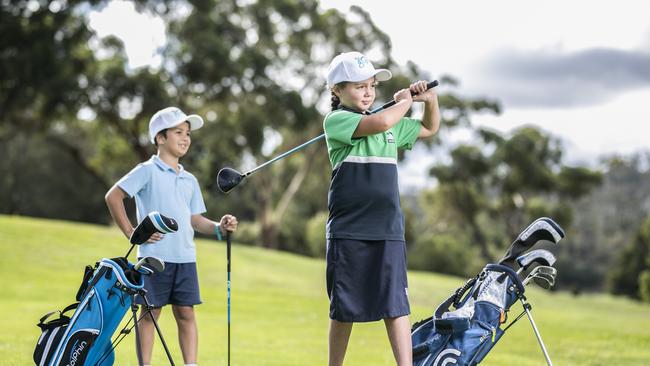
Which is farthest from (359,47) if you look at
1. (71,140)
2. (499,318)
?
(499,318)

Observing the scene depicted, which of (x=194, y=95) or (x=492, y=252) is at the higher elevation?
(x=194, y=95)

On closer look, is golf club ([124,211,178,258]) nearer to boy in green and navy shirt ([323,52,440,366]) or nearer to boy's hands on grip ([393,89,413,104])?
boy in green and navy shirt ([323,52,440,366])

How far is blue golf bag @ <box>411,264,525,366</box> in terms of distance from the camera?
467 cm

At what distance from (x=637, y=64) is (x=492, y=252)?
32332 millimetres

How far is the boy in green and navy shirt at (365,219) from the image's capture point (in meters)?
4.56

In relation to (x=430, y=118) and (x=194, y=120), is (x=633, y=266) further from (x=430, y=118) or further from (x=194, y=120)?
(x=430, y=118)

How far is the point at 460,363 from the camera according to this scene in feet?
15.4

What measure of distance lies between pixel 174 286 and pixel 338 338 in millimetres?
1296

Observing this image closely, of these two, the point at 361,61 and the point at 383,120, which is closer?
the point at 383,120

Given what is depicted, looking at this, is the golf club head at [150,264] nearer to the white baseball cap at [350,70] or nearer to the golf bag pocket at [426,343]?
the white baseball cap at [350,70]

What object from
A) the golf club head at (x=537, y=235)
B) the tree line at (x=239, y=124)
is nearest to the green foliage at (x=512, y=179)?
the tree line at (x=239, y=124)

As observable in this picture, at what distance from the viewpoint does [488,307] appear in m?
4.68

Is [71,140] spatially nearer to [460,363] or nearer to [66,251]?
[66,251]

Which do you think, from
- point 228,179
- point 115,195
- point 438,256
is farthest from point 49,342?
point 438,256
